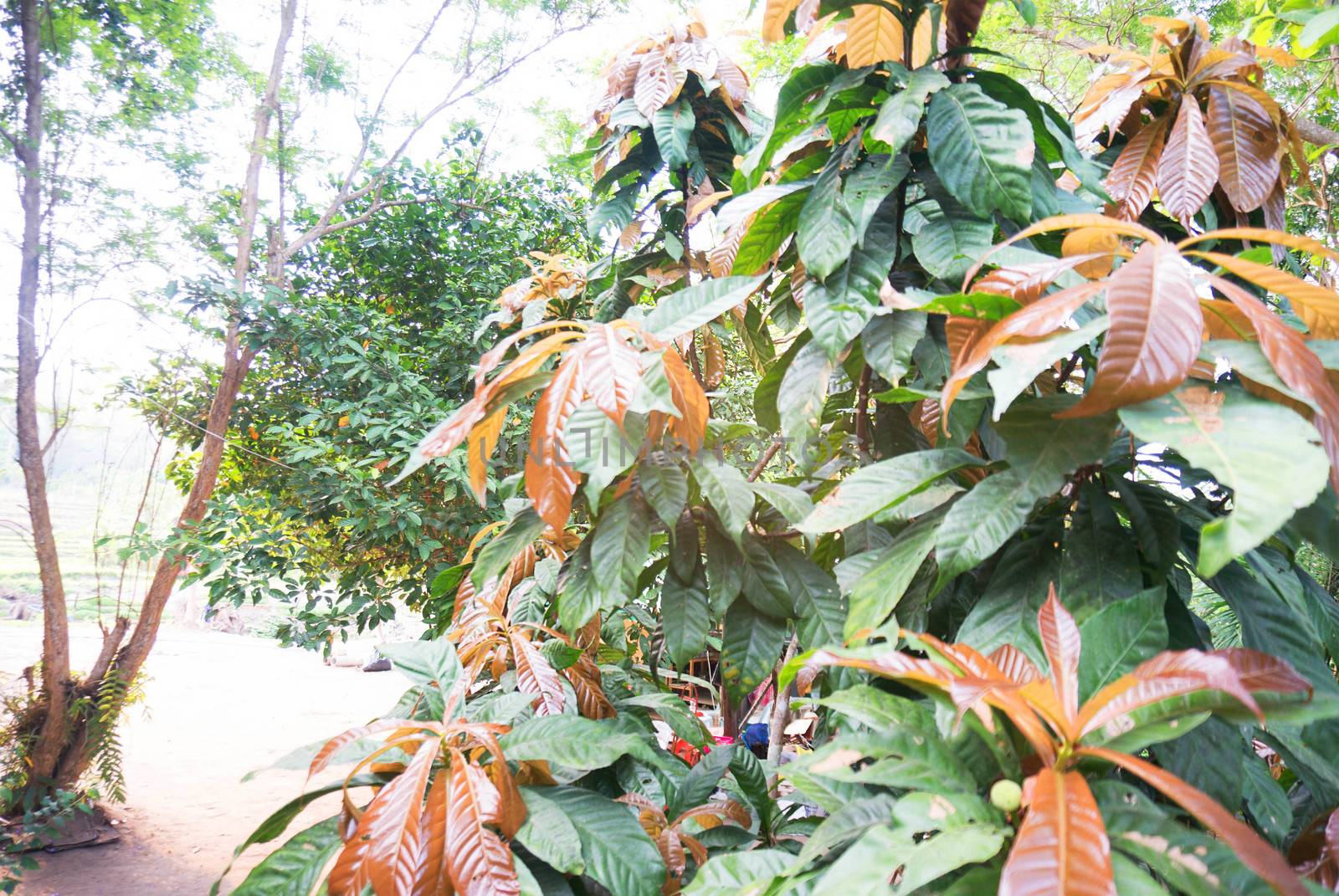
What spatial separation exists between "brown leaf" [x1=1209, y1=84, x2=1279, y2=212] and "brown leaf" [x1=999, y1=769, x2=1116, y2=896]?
1.80 ft

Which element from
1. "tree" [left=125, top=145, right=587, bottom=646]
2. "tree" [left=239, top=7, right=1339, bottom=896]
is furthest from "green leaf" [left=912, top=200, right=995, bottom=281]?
"tree" [left=125, top=145, right=587, bottom=646]

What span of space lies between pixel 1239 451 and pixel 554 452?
38 cm

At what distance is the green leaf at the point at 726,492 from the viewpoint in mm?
543

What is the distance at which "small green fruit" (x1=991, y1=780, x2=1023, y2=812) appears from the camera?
1.08ft

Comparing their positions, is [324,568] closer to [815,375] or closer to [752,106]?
[752,106]

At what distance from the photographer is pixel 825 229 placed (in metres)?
0.57

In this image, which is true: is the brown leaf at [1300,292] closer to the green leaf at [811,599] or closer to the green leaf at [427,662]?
the green leaf at [811,599]

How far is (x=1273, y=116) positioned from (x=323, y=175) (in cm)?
316

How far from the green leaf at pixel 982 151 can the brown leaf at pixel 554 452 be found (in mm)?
318

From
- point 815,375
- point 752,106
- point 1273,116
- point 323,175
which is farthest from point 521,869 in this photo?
point 323,175

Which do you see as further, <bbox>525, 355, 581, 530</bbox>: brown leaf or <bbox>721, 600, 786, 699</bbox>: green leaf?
<bbox>721, 600, 786, 699</bbox>: green leaf

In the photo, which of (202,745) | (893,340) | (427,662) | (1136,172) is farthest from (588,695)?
(202,745)

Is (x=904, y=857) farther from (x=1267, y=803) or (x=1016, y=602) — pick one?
(x=1267, y=803)

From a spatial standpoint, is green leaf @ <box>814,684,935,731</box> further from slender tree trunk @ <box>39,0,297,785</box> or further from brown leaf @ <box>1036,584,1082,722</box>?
slender tree trunk @ <box>39,0,297,785</box>
